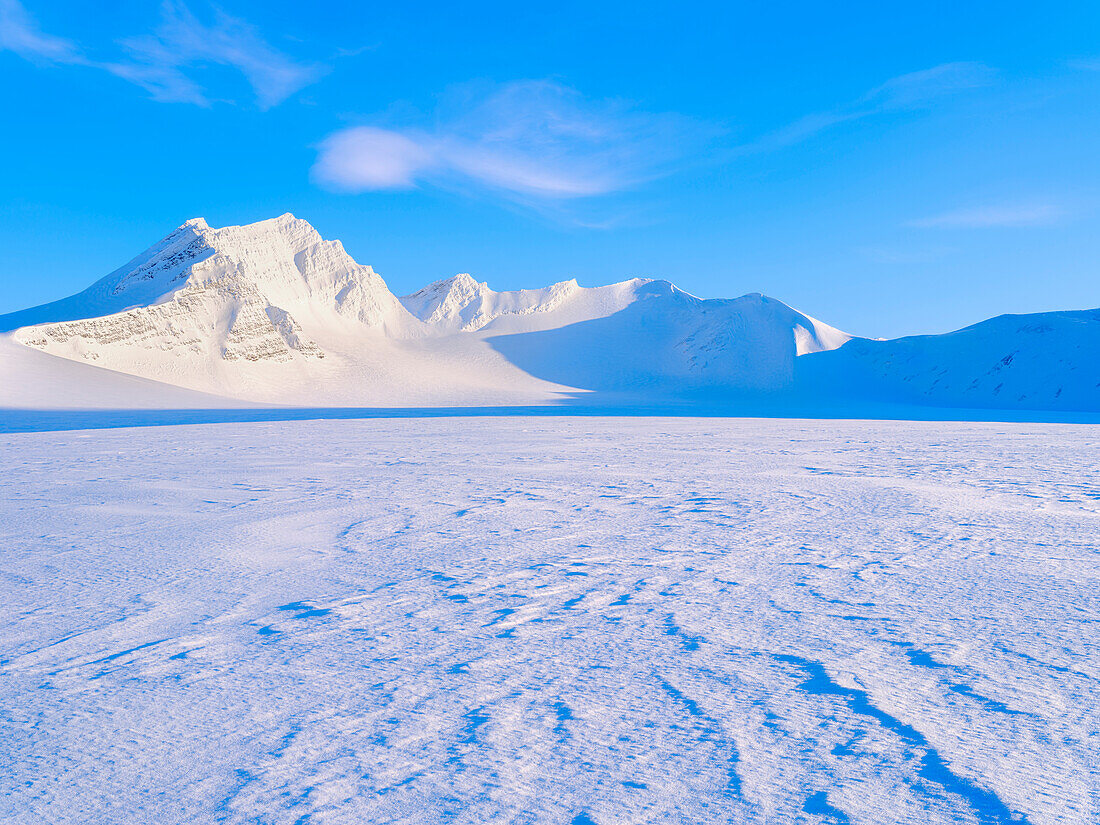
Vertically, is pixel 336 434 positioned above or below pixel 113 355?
below

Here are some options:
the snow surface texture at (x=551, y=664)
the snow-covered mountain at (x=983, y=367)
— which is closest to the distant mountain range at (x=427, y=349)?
the snow-covered mountain at (x=983, y=367)

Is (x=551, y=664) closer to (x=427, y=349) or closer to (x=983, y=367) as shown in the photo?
(x=983, y=367)

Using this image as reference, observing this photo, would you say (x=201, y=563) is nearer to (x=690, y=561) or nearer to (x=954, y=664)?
(x=690, y=561)

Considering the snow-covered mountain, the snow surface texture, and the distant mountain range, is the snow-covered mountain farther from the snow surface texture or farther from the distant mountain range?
the snow surface texture

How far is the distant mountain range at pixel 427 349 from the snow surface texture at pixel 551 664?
3236 cm

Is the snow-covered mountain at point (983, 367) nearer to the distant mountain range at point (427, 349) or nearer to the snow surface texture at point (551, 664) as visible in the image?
the distant mountain range at point (427, 349)

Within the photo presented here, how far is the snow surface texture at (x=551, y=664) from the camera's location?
1.71 meters

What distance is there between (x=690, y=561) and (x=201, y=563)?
9.51 ft

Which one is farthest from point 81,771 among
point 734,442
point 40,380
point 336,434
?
point 40,380

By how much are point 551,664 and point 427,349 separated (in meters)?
65.6

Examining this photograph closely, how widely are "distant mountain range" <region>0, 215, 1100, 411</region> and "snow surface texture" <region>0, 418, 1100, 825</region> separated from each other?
3236cm

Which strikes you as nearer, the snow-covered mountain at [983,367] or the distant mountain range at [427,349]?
the snow-covered mountain at [983,367]

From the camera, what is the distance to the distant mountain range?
144ft

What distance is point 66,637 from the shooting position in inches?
108
